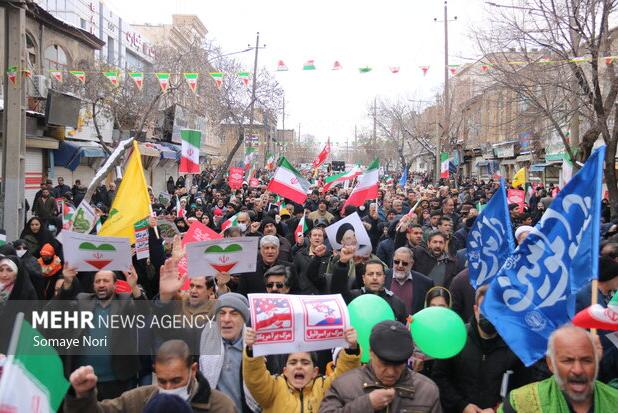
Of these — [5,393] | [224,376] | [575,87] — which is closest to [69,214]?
[224,376]

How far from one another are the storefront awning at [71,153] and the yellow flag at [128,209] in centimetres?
1927

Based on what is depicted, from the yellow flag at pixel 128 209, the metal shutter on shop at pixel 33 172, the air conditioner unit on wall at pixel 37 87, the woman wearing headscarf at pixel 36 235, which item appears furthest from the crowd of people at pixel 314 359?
the air conditioner unit on wall at pixel 37 87

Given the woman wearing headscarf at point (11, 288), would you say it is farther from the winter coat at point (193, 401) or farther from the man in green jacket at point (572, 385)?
the man in green jacket at point (572, 385)

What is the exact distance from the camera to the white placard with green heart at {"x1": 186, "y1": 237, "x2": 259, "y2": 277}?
5.60 metres

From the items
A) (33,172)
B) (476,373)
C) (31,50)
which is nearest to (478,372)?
(476,373)

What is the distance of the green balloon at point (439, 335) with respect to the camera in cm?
382

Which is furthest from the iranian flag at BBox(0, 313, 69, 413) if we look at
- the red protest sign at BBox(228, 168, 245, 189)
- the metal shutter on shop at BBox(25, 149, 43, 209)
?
the metal shutter on shop at BBox(25, 149, 43, 209)

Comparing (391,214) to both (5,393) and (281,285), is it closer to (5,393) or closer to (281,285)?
(281,285)

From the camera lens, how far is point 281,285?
5.35 metres

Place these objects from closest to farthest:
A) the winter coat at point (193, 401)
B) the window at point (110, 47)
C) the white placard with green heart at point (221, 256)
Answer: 1. the winter coat at point (193, 401)
2. the white placard with green heart at point (221, 256)
3. the window at point (110, 47)

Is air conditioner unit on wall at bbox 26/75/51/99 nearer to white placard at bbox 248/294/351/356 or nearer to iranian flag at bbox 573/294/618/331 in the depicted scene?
white placard at bbox 248/294/351/356

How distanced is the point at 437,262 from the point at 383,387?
444cm

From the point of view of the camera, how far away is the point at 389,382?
3262mm

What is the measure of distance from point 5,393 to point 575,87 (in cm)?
1631
